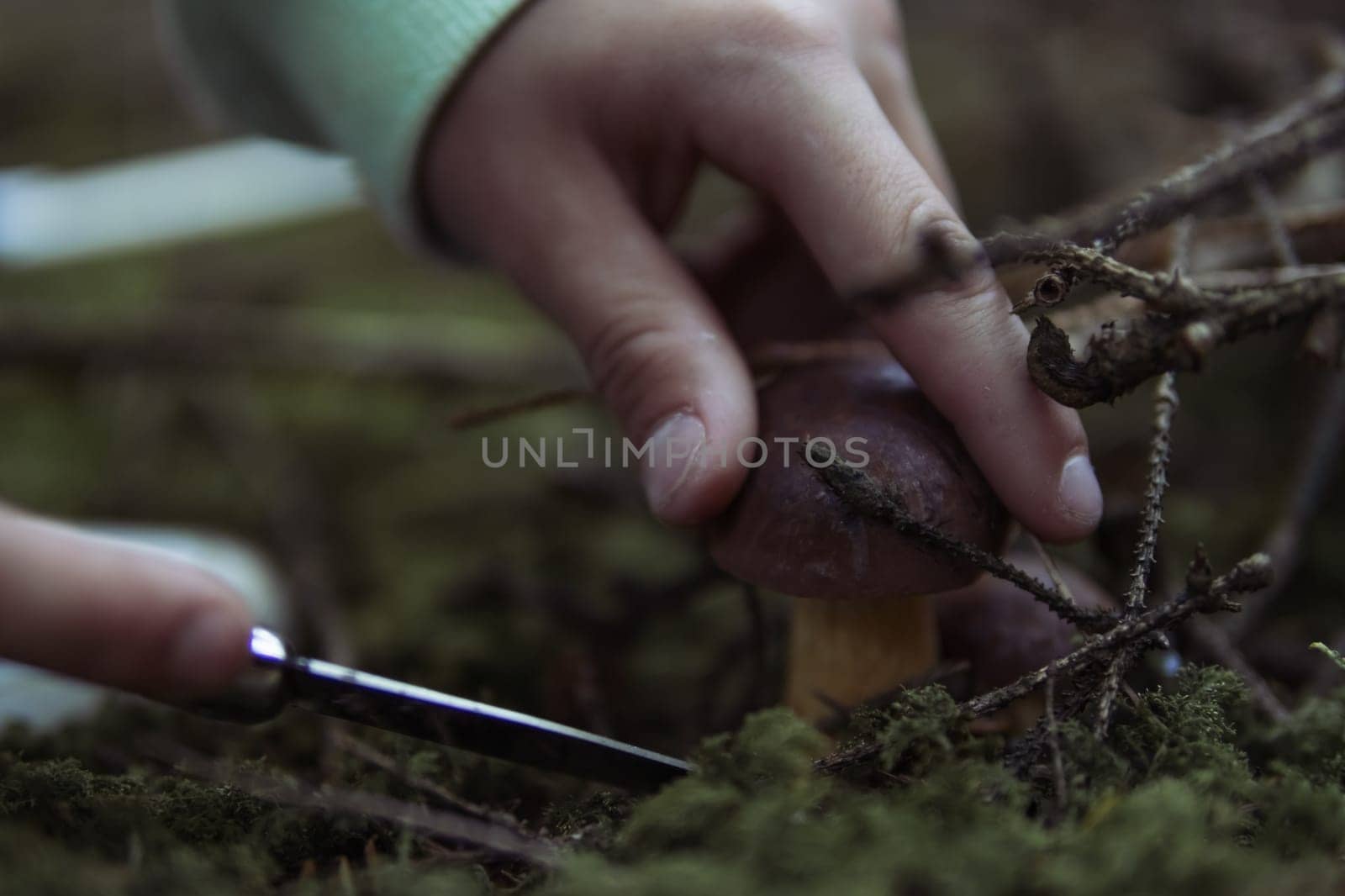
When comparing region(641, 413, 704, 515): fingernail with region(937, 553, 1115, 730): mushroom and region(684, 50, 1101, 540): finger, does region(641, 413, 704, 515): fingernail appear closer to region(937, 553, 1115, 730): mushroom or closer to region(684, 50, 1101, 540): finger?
region(684, 50, 1101, 540): finger

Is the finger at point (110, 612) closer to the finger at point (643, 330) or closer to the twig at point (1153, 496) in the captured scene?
the finger at point (643, 330)

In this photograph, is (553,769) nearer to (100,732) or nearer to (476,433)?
(100,732)

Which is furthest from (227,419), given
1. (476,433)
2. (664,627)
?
(664,627)

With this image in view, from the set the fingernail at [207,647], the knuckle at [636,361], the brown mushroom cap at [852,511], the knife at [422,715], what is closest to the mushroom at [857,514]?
the brown mushroom cap at [852,511]

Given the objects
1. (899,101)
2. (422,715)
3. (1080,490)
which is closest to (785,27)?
(899,101)

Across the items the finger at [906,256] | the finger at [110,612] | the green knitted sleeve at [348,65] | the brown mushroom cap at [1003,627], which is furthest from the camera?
the green knitted sleeve at [348,65]
